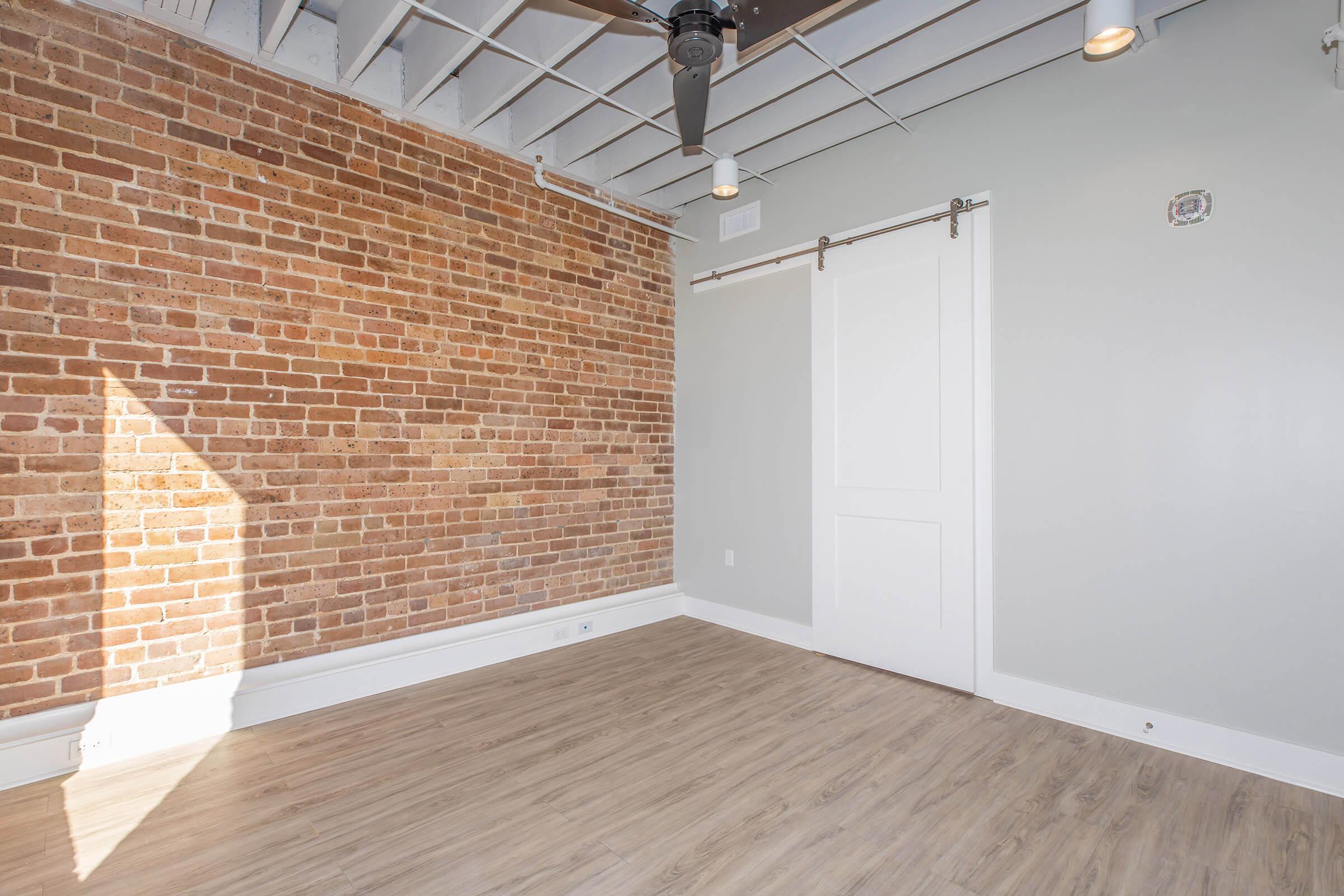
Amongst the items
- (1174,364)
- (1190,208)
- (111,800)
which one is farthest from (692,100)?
(111,800)

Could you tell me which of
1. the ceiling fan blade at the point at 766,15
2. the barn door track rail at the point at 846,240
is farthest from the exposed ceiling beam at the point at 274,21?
the barn door track rail at the point at 846,240

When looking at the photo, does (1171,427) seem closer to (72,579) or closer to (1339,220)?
(1339,220)

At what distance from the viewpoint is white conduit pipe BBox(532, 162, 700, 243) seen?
393 cm

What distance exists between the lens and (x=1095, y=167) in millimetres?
2896

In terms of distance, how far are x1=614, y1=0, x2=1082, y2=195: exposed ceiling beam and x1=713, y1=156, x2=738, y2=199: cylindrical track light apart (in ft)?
1.66

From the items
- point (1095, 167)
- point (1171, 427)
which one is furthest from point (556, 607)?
point (1095, 167)

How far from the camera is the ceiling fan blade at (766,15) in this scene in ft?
6.35

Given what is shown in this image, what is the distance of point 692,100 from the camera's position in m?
2.45

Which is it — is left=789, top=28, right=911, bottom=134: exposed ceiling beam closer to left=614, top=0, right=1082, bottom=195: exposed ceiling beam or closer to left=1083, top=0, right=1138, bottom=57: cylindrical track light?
left=614, top=0, right=1082, bottom=195: exposed ceiling beam

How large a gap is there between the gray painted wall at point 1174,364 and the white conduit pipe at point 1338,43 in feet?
0.19

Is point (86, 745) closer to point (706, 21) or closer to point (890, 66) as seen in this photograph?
point (706, 21)

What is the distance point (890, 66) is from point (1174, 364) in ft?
6.34

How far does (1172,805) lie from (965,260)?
2.57 metres

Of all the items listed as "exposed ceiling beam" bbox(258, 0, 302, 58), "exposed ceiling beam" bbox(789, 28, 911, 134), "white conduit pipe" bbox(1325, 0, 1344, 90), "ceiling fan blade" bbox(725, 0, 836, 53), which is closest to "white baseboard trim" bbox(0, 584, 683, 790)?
"exposed ceiling beam" bbox(258, 0, 302, 58)
